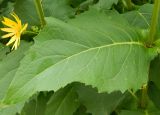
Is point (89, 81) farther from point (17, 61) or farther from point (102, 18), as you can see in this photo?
point (17, 61)

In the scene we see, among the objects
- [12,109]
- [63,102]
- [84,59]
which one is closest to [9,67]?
[12,109]

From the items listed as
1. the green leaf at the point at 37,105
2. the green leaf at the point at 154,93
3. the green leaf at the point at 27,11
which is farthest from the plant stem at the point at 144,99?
the green leaf at the point at 27,11

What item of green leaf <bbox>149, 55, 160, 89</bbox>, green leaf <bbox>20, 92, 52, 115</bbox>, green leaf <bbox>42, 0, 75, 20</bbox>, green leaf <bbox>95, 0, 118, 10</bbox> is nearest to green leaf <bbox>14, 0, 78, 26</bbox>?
green leaf <bbox>42, 0, 75, 20</bbox>

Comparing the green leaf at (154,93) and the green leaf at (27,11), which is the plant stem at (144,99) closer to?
the green leaf at (154,93)

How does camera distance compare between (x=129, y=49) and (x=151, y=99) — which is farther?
(x=151, y=99)

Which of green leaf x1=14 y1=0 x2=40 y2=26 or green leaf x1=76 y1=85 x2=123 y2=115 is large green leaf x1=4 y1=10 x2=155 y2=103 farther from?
green leaf x1=14 y1=0 x2=40 y2=26

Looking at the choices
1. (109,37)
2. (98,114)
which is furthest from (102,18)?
(98,114)
